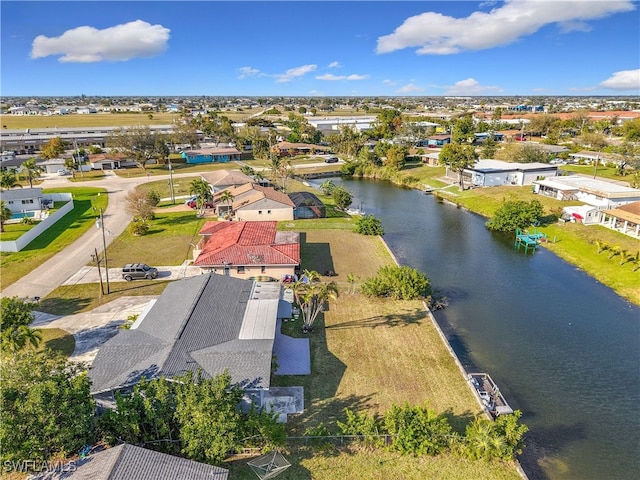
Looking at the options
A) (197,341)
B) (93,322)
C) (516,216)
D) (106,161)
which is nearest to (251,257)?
(93,322)

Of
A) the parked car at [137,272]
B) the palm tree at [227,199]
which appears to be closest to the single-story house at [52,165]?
the palm tree at [227,199]

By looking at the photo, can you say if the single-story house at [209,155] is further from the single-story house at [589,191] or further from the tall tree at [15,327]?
the tall tree at [15,327]

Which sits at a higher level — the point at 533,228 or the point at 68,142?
the point at 68,142

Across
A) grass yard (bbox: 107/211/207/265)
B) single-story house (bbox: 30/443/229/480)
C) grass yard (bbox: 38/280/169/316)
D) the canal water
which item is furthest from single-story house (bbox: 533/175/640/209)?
single-story house (bbox: 30/443/229/480)

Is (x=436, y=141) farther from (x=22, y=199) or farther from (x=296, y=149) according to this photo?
(x=22, y=199)

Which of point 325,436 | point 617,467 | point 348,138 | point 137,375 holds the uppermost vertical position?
point 348,138

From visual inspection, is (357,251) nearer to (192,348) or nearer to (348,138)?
(192,348)

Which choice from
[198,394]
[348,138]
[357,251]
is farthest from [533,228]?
[348,138]
